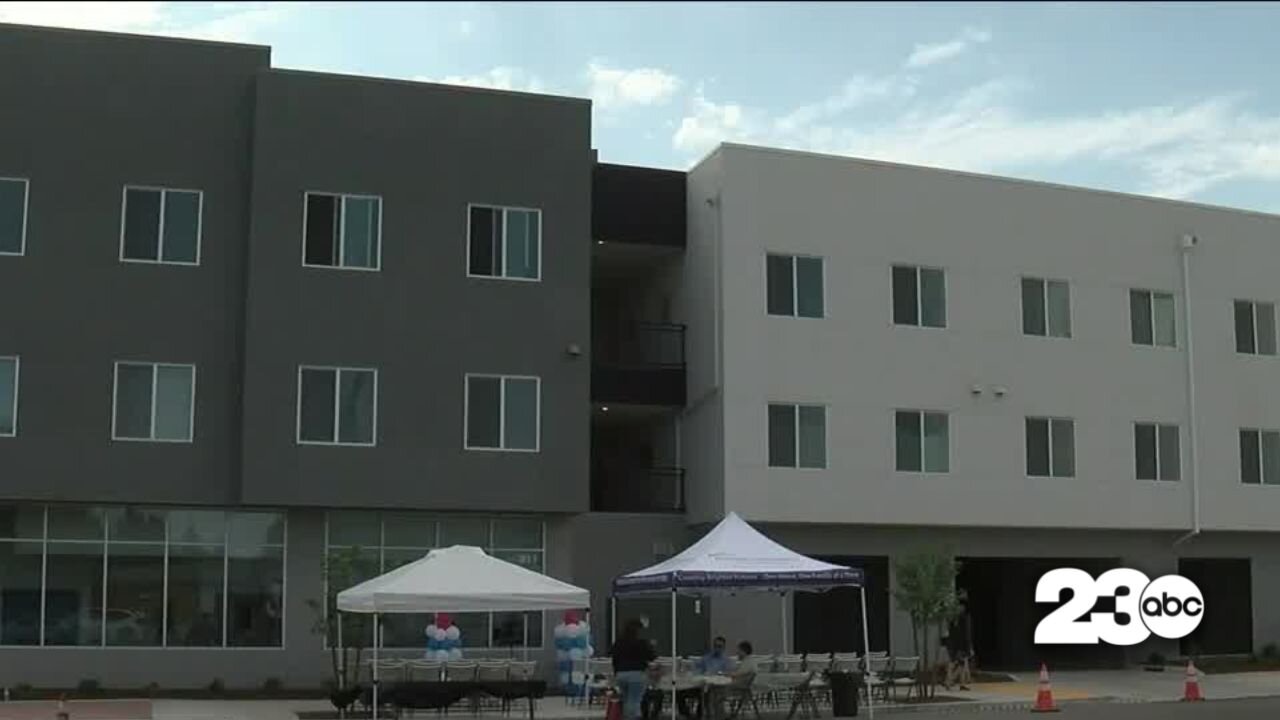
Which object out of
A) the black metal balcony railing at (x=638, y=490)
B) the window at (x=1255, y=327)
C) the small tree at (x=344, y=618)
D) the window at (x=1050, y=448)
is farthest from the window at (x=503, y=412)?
the window at (x=1255, y=327)

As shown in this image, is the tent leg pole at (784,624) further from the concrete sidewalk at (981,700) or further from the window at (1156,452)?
the window at (1156,452)

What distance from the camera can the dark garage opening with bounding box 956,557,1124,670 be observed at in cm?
3662

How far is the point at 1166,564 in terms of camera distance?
1478 inches

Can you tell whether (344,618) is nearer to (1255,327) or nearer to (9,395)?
(9,395)

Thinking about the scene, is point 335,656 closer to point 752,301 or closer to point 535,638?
point 535,638

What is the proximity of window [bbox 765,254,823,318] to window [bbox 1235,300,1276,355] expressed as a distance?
36.7ft

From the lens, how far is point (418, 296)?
31031 mm

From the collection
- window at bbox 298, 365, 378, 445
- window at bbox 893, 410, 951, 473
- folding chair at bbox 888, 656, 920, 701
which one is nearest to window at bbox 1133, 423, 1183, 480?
window at bbox 893, 410, 951, 473

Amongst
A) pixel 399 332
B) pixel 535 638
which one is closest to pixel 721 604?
pixel 535 638

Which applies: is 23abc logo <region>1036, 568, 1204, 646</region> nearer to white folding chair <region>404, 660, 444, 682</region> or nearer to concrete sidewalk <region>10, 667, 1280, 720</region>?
concrete sidewalk <region>10, 667, 1280, 720</region>

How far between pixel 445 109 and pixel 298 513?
824cm

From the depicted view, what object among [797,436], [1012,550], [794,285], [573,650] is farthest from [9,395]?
[1012,550]

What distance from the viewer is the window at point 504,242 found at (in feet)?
104

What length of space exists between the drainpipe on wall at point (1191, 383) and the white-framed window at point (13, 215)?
2516 cm
